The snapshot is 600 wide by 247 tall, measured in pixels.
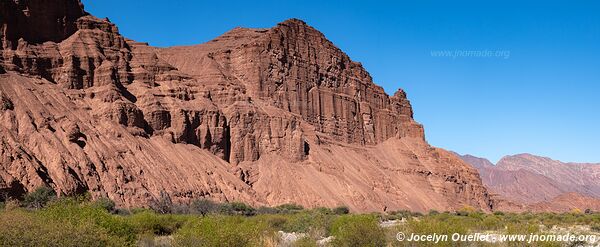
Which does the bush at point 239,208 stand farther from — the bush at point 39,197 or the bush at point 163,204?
the bush at point 39,197

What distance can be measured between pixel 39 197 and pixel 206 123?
3351 cm

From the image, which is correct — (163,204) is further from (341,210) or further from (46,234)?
(46,234)

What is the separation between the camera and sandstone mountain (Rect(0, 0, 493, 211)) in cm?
6372

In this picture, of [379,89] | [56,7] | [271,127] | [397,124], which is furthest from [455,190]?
[56,7]

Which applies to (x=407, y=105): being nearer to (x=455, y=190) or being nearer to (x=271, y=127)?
(x=455, y=190)

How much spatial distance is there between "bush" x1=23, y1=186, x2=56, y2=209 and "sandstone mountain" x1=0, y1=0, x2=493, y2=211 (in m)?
2.28

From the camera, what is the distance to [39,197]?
51000mm

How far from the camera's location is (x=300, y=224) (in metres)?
37.9

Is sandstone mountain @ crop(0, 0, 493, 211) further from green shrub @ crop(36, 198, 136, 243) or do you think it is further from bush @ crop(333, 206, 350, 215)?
green shrub @ crop(36, 198, 136, 243)

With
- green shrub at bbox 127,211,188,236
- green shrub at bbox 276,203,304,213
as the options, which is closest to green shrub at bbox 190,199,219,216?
green shrub at bbox 276,203,304,213

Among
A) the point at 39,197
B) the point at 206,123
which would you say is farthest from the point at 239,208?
the point at 206,123

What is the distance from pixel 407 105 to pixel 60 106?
7475 centimetres

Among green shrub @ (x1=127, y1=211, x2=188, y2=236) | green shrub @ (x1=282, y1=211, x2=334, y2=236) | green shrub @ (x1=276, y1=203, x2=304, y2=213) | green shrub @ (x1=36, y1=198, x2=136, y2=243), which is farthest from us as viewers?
green shrub @ (x1=276, y1=203, x2=304, y2=213)

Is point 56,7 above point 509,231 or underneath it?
above
